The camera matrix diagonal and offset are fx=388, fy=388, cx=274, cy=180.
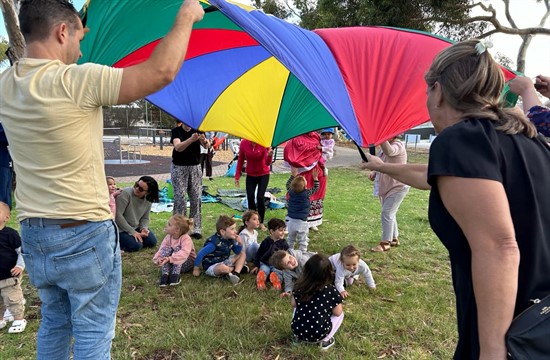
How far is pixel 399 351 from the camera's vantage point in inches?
122

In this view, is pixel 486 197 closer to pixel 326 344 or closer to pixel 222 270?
pixel 326 344

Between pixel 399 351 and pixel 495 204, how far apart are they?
2.43 metres

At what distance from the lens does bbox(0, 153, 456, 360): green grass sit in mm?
3060

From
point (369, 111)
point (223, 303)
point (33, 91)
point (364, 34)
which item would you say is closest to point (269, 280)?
point (223, 303)

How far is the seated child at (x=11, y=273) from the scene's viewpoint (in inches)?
128

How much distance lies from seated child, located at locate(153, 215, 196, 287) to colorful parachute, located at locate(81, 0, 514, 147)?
4.28 ft

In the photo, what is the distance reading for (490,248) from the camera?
1092 mm

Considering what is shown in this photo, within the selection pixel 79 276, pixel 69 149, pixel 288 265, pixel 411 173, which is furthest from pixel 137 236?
pixel 411 173

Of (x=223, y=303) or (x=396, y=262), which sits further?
(x=396, y=262)

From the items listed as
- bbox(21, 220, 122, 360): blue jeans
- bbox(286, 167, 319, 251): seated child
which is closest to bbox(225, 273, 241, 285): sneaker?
bbox(286, 167, 319, 251): seated child

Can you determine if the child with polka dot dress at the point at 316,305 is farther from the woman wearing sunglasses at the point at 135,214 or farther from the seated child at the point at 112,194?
the seated child at the point at 112,194

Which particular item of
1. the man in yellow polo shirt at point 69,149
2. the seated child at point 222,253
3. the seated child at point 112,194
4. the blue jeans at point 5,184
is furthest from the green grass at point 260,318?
the man in yellow polo shirt at point 69,149

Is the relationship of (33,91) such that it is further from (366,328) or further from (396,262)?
(396,262)

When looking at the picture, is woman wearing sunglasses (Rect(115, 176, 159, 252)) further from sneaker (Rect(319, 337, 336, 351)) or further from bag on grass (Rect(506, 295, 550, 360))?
bag on grass (Rect(506, 295, 550, 360))
